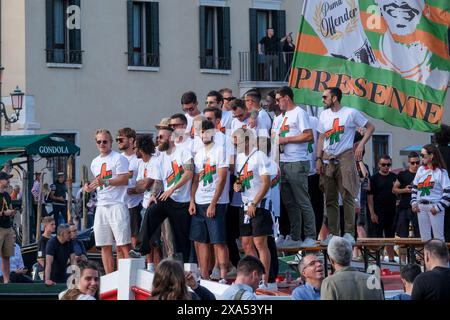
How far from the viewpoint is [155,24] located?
41.2m

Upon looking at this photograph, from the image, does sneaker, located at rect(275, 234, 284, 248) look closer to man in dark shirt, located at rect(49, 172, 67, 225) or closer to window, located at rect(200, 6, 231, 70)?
man in dark shirt, located at rect(49, 172, 67, 225)

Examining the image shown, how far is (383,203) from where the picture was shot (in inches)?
883

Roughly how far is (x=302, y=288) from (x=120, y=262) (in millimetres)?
2218

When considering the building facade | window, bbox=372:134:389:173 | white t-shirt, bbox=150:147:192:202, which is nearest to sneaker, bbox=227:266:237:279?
white t-shirt, bbox=150:147:192:202

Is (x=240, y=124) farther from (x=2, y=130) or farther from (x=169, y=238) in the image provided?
(x=2, y=130)

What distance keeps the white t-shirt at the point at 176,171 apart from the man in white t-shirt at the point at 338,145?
183 cm

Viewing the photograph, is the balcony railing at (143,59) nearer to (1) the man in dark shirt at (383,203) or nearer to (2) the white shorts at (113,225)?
(1) the man in dark shirt at (383,203)

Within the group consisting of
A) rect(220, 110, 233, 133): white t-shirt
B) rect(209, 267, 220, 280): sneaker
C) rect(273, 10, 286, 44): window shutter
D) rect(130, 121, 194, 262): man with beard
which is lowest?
rect(209, 267, 220, 280): sneaker

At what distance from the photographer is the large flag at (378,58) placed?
1938cm

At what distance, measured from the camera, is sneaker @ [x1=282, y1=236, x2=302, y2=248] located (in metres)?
17.7

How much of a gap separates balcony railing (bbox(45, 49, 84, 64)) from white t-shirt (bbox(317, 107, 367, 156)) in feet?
73.8

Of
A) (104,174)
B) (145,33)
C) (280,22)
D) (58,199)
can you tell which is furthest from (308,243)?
(280,22)

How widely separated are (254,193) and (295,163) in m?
1.10
